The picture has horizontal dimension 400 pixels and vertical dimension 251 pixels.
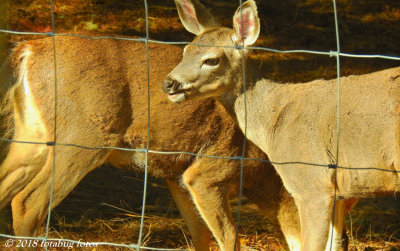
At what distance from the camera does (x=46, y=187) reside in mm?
5188

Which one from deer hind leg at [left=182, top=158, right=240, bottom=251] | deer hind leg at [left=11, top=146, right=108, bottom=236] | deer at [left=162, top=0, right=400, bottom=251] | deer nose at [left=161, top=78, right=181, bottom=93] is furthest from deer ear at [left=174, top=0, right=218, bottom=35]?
deer hind leg at [left=11, top=146, right=108, bottom=236]

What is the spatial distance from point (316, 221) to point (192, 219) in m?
1.82

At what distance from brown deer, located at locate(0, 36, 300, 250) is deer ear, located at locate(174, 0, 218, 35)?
44cm

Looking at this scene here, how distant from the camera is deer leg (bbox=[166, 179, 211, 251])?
6.04 meters

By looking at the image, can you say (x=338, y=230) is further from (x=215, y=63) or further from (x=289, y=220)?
(x=215, y=63)

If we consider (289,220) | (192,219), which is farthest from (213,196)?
(289,220)

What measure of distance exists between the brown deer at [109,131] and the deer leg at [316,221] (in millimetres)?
1204

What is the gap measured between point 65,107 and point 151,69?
796mm

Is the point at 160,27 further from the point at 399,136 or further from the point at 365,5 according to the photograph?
the point at 399,136

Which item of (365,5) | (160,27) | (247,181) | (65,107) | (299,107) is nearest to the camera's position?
(299,107)

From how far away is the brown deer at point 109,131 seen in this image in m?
5.19

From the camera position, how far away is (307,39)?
32.0ft

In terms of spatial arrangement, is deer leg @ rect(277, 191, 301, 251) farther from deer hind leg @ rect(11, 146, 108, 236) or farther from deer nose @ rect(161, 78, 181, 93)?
deer hind leg @ rect(11, 146, 108, 236)

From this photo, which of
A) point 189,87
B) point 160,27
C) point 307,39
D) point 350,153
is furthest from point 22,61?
point 307,39
